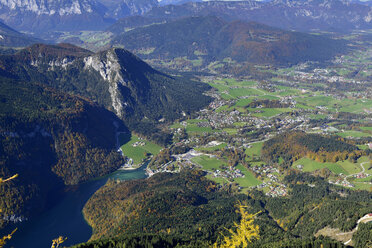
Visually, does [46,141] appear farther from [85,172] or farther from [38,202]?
[38,202]

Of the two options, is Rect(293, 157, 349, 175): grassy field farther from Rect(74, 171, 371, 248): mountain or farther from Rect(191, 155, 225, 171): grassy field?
Rect(191, 155, 225, 171): grassy field

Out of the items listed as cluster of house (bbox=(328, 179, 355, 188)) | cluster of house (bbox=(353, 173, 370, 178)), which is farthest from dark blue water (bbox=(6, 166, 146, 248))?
cluster of house (bbox=(353, 173, 370, 178))

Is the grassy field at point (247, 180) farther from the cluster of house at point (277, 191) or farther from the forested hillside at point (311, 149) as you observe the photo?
the forested hillside at point (311, 149)

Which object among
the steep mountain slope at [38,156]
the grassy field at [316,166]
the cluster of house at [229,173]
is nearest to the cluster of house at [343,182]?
the grassy field at [316,166]

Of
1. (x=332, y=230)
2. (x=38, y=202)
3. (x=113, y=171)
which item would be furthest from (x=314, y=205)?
(x=38, y=202)

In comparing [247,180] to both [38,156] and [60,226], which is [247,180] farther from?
[38,156]
